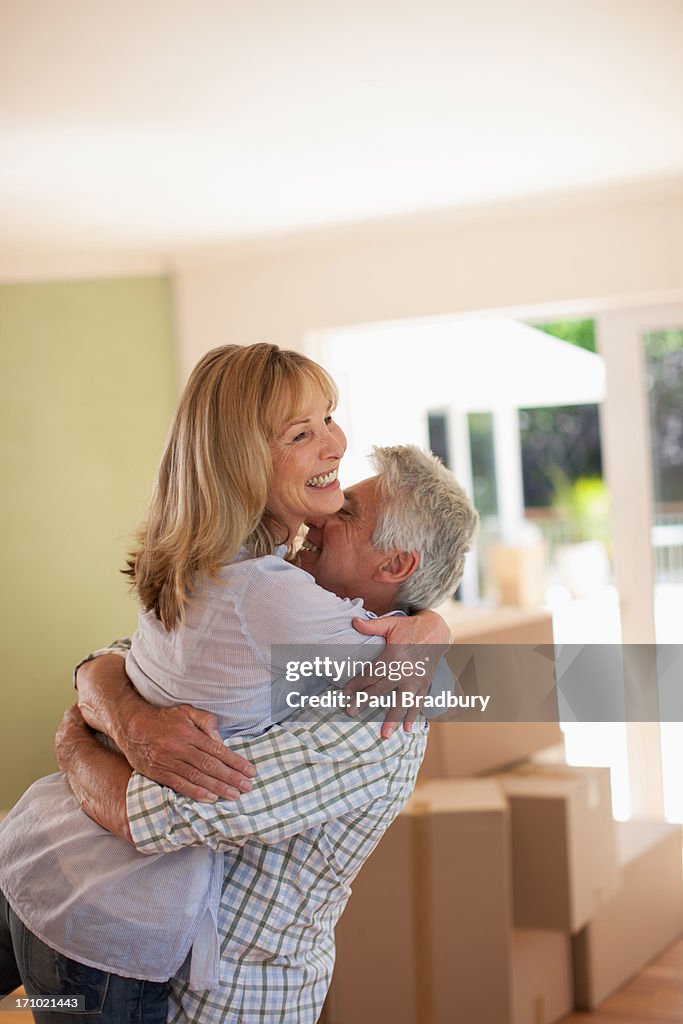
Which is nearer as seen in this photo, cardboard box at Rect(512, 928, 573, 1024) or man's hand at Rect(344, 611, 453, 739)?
man's hand at Rect(344, 611, 453, 739)

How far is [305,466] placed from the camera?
1100 mm

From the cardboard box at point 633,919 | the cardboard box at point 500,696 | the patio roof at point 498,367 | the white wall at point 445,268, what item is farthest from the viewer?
the patio roof at point 498,367

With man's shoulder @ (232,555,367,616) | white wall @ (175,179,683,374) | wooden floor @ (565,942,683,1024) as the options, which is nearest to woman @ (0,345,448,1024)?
man's shoulder @ (232,555,367,616)

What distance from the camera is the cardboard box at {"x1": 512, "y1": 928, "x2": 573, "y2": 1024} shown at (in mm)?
1614

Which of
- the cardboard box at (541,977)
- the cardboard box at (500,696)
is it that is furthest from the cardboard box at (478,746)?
the cardboard box at (541,977)

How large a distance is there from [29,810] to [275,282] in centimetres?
198

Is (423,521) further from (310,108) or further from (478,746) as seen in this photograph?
(310,108)

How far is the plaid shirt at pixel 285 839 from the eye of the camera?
39.0 inches

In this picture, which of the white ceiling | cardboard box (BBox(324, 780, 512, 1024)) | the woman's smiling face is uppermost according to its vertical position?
the white ceiling

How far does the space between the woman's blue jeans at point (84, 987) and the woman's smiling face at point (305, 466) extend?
1.67ft

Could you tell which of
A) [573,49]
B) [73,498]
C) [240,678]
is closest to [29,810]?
[240,678]

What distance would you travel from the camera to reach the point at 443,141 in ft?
6.70

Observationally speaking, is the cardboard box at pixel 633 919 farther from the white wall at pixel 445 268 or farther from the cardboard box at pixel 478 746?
the white wall at pixel 445 268

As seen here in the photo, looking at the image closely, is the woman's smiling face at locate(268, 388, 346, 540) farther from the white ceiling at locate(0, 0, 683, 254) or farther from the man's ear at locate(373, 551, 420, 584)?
the white ceiling at locate(0, 0, 683, 254)
